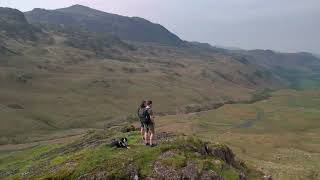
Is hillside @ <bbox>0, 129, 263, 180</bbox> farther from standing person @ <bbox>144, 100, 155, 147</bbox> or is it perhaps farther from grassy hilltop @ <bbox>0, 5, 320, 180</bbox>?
standing person @ <bbox>144, 100, 155, 147</bbox>

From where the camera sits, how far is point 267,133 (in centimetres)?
12788

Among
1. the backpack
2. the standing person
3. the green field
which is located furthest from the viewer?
the green field

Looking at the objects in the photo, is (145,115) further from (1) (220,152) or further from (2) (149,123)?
(1) (220,152)

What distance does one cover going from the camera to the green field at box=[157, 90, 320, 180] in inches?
2685

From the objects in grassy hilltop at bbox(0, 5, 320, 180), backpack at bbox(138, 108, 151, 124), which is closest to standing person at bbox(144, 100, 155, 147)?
backpack at bbox(138, 108, 151, 124)

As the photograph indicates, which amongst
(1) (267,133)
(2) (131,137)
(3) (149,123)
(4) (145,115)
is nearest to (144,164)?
(3) (149,123)

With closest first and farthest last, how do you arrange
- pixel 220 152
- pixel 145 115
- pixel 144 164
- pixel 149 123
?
pixel 144 164, pixel 145 115, pixel 149 123, pixel 220 152

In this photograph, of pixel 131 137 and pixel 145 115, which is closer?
pixel 145 115

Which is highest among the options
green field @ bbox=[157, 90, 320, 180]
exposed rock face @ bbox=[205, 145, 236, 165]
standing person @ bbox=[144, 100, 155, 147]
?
standing person @ bbox=[144, 100, 155, 147]

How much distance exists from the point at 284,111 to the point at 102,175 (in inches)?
6067

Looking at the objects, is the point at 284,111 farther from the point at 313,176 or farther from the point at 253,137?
the point at 313,176

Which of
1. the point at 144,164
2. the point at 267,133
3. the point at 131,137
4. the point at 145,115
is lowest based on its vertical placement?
the point at 267,133

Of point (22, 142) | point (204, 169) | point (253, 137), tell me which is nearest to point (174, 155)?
point (204, 169)

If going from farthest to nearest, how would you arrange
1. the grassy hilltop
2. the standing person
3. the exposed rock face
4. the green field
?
the green field → the exposed rock face → the standing person → the grassy hilltop
